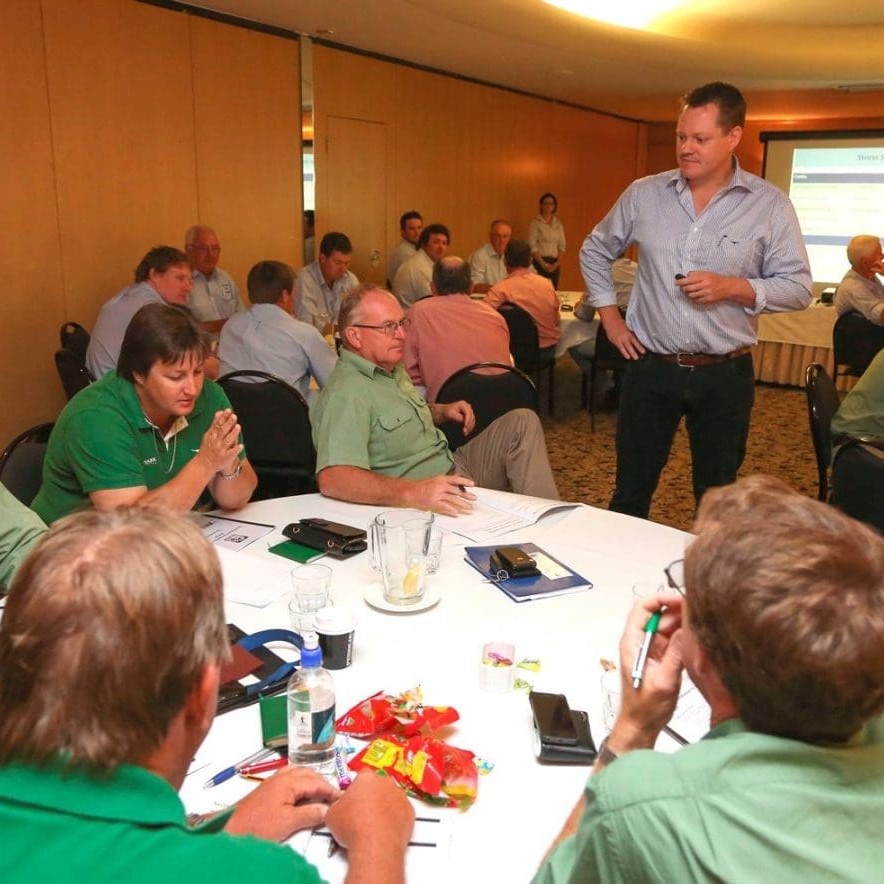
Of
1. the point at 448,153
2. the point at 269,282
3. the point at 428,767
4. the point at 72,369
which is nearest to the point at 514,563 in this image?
the point at 428,767

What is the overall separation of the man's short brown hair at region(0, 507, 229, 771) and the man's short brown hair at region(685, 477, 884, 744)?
19.9 inches

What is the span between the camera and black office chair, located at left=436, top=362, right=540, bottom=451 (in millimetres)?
3461

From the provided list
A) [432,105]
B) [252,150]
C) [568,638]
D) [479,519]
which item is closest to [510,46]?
[432,105]

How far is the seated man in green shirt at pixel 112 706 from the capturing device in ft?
2.22

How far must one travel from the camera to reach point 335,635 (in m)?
1.40

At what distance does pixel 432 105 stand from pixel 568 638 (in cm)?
824

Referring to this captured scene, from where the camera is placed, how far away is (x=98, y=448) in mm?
2119

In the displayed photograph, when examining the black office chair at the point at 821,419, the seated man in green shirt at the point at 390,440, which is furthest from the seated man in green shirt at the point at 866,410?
the seated man in green shirt at the point at 390,440

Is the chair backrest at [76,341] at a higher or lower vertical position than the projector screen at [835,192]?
lower

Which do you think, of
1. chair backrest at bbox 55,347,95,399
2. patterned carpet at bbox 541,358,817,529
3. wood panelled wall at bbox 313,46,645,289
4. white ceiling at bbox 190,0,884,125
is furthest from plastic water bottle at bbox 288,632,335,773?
wood panelled wall at bbox 313,46,645,289

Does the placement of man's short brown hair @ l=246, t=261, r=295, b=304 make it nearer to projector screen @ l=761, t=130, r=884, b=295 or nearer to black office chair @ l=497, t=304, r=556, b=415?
black office chair @ l=497, t=304, r=556, b=415

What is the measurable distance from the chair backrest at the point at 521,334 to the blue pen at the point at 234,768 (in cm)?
515

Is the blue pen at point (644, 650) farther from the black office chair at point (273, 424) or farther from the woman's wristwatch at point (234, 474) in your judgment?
the black office chair at point (273, 424)

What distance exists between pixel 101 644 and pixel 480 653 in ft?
2.78
